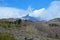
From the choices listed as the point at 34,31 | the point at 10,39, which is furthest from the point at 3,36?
the point at 34,31

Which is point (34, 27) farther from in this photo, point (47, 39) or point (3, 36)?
point (3, 36)

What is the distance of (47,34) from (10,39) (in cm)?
977

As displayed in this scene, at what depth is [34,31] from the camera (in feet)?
105

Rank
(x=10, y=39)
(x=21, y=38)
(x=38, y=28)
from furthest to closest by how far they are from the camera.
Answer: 1. (x=38, y=28)
2. (x=21, y=38)
3. (x=10, y=39)

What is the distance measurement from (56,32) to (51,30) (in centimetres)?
73

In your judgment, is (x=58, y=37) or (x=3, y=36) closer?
(x=3, y=36)

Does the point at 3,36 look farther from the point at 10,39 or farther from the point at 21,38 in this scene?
the point at 21,38

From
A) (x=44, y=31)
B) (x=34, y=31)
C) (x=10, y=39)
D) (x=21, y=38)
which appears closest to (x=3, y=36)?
(x=10, y=39)

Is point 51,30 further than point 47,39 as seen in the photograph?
Yes

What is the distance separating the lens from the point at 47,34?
32.2 meters

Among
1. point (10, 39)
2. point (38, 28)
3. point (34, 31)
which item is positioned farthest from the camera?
point (38, 28)

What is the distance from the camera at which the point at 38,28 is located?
34656 millimetres

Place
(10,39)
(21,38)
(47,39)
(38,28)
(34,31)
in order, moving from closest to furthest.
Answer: (10,39), (21,38), (47,39), (34,31), (38,28)

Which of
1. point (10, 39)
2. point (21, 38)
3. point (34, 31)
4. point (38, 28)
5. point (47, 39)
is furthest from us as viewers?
point (38, 28)
